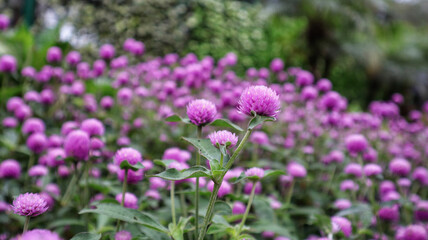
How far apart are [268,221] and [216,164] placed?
1.84 ft

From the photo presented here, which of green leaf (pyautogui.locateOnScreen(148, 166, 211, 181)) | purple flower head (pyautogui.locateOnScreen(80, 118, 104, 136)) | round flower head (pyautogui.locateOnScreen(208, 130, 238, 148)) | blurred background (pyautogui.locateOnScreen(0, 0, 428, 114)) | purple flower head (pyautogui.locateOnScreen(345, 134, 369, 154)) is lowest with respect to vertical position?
green leaf (pyautogui.locateOnScreen(148, 166, 211, 181))

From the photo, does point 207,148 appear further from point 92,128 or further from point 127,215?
point 92,128

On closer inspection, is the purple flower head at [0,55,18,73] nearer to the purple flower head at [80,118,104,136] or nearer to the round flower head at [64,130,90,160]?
the purple flower head at [80,118,104,136]

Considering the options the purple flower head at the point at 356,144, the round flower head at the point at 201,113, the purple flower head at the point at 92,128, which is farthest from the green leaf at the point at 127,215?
the purple flower head at the point at 356,144

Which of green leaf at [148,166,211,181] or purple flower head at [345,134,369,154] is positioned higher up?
purple flower head at [345,134,369,154]

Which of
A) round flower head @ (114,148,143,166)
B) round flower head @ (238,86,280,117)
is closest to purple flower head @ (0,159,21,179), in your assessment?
round flower head @ (114,148,143,166)

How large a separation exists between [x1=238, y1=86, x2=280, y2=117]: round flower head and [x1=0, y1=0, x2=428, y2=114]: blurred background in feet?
7.22

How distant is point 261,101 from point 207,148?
146mm

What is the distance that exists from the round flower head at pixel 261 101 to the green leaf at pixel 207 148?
11cm

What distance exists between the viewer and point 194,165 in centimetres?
100

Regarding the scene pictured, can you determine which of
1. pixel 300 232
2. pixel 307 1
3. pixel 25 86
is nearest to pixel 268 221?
pixel 300 232

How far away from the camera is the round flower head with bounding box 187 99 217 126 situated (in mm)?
802

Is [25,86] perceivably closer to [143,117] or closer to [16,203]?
[143,117]

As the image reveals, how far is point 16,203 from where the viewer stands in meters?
0.69
